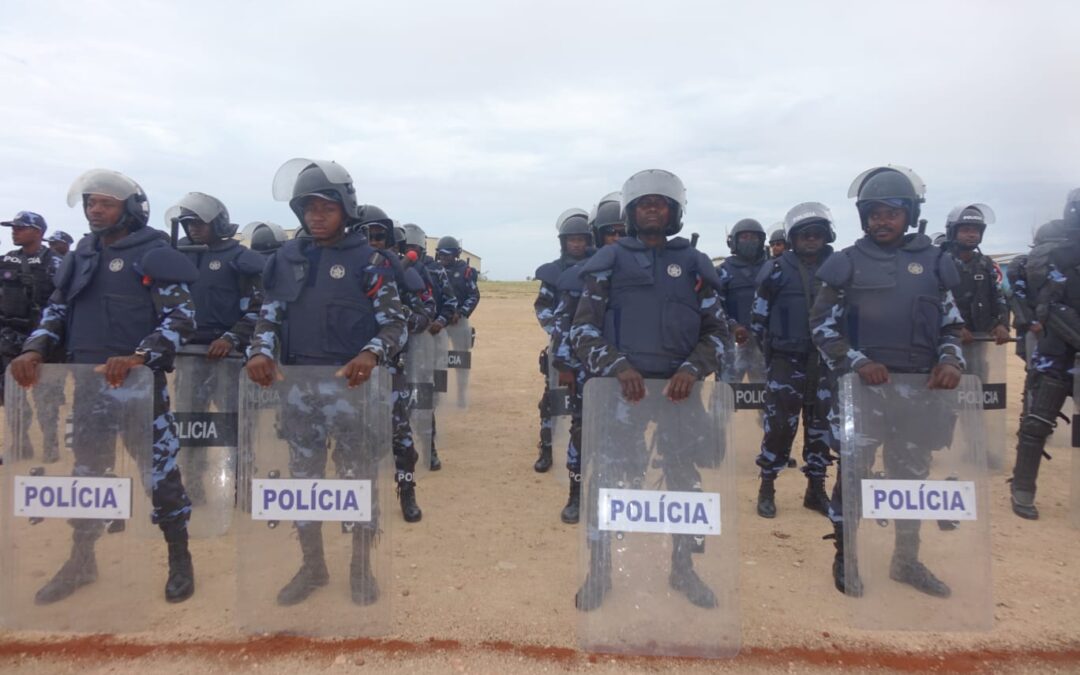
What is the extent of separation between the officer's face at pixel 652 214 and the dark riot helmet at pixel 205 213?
128 inches

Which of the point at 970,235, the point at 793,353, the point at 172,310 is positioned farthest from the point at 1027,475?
the point at 172,310

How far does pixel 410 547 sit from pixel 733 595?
7.07 ft

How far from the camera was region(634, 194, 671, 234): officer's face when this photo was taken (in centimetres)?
347

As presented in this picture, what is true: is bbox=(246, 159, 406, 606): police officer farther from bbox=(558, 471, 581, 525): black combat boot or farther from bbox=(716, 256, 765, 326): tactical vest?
bbox=(716, 256, 765, 326): tactical vest

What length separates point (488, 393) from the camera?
10172 mm

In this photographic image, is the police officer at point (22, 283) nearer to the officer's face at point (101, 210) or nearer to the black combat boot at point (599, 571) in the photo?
the officer's face at point (101, 210)

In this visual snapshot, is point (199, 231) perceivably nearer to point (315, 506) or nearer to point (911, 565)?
point (315, 506)

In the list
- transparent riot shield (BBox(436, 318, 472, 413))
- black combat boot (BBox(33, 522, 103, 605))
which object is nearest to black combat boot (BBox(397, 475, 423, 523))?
black combat boot (BBox(33, 522, 103, 605))

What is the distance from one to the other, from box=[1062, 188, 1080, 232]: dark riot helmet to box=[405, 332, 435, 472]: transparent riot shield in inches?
203

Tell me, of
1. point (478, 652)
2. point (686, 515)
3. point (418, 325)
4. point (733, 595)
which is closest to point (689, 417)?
point (686, 515)

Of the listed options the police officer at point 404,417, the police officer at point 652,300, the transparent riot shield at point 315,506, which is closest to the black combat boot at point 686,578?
the police officer at point 652,300

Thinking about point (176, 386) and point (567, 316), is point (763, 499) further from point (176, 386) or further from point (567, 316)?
point (176, 386)

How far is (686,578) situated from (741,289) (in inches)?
143

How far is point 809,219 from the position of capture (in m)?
4.88
